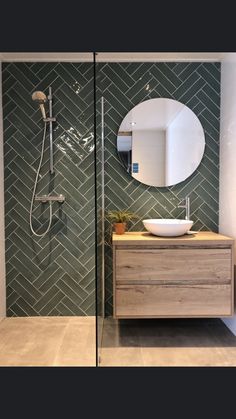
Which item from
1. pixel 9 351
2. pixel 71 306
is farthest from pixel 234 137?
pixel 9 351

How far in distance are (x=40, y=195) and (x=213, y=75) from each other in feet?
6.93

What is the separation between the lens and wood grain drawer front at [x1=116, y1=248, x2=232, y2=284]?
8.73 feet

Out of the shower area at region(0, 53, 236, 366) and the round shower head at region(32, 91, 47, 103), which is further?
the shower area at region(0, 53, 236, 366)

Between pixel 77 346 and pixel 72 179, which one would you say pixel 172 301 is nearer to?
pixel 77 346

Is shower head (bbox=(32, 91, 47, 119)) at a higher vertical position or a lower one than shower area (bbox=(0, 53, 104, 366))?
higher

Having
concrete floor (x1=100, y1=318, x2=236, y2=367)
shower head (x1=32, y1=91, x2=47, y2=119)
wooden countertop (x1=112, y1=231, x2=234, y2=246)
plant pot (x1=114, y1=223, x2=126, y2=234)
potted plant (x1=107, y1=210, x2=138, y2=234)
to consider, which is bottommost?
concrete floor (x1=100, y1=318, x2=236, y2=367)

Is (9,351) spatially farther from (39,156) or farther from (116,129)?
(116,129)

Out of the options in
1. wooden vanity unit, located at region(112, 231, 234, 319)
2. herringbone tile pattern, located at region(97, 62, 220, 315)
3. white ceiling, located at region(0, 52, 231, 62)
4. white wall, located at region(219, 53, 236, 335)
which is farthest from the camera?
herringbone tile pattern, located at region(97, 62, 220, 315)

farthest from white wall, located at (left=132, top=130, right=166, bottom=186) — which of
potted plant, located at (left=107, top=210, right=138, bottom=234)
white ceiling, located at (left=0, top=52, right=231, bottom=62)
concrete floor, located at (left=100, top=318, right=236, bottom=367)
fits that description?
concrete floor, located at (left=100, top=318, right=236, bottom=367)

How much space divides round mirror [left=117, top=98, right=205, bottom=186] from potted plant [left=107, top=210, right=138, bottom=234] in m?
0.38

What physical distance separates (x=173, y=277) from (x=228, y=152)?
4.20ft

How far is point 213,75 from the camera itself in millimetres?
3186

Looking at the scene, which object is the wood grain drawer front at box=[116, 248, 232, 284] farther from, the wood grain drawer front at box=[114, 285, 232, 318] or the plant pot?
the plant pot

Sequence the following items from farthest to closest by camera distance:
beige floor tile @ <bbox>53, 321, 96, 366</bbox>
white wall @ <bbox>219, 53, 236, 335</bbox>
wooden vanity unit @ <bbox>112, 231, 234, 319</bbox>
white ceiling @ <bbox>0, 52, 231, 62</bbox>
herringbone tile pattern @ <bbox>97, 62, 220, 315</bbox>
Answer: herringbone tile pattern @ <bbox>97, 62, 220, 315</bbox> < white ceiling @ <bbox>0, 52, 231, 62</bbox> < white wall @ <bbox>219, 53, 236, 335</bbox> < wooden vanity unit @ <bbox>112, 231, 234, 319</bbox> < beige floor tile @ <bbox>53, 321, 96, 366</bbox>
